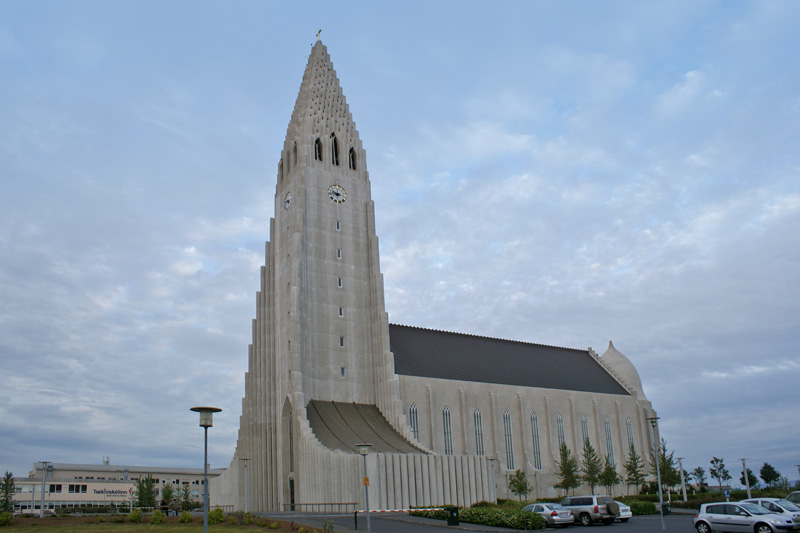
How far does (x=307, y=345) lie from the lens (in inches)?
2318

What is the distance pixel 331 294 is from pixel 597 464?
31969mm

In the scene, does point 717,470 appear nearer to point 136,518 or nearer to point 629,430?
point 629,430

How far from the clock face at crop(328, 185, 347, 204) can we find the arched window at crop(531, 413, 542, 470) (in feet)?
96.5

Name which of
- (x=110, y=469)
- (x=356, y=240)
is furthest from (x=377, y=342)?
(x=110, y=469)

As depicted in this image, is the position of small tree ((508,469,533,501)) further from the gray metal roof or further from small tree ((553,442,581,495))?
the gray metal roof

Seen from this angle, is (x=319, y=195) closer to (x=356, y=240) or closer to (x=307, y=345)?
(x=356, y=240)

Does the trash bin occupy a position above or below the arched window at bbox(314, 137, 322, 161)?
below

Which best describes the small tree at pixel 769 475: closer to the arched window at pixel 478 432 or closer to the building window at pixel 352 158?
the arched window at pixel 478 432

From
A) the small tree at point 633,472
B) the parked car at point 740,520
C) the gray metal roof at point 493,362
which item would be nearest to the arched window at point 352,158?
the gray metal roof at point 493,362

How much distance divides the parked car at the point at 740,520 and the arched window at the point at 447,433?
32944mm

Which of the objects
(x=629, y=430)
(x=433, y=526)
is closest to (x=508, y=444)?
(x=629, y=430)

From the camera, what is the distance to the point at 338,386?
59844mm

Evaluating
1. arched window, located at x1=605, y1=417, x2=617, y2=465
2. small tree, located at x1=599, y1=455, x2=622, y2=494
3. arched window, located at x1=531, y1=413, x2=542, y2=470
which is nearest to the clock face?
arched window, located at x1=531, y1=413, x2=542, y2=470

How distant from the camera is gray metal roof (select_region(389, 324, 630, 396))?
220 ft
